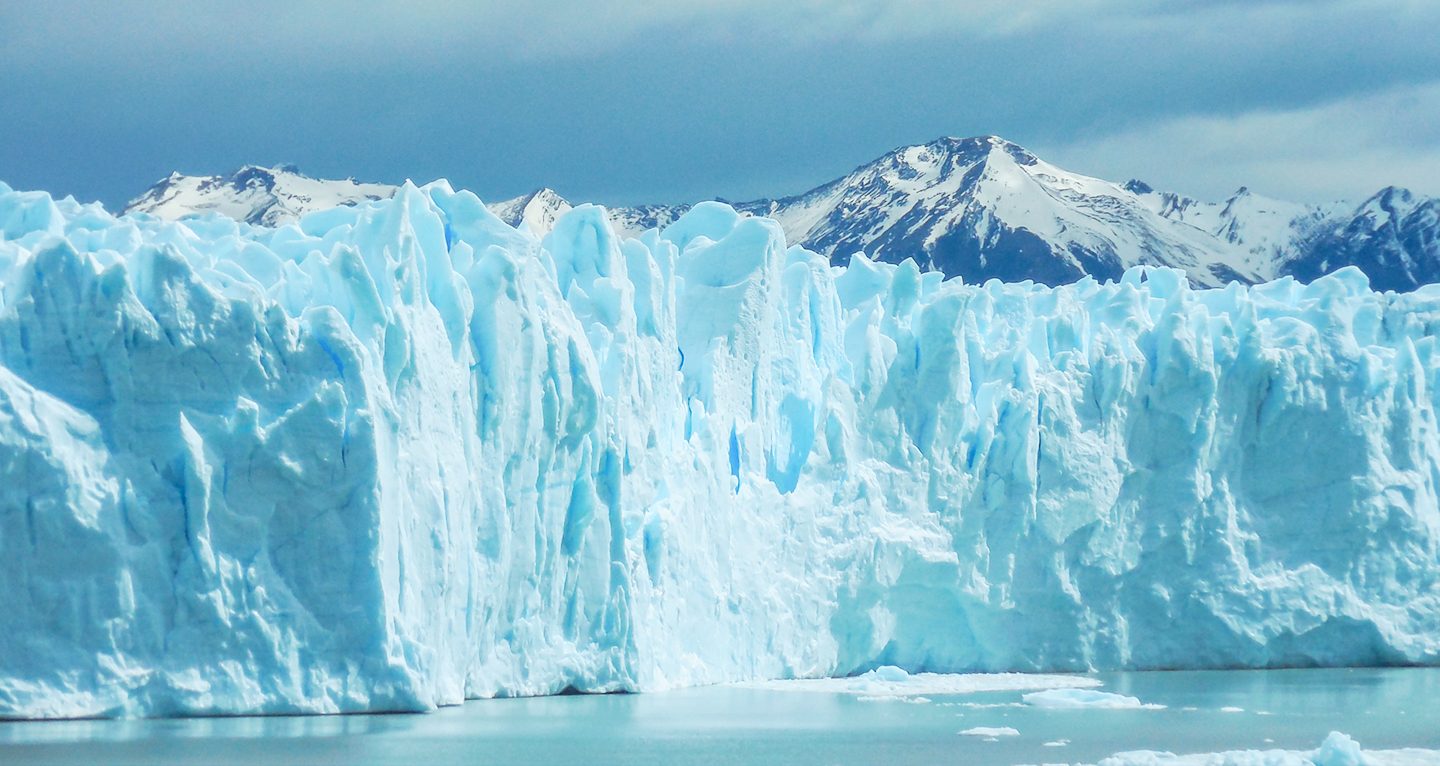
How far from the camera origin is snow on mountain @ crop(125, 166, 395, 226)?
80.3 metres

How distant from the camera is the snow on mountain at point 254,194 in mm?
80312

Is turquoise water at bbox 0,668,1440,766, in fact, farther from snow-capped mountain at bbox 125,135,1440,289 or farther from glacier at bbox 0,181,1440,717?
snow-capped mountain at bbox 125,135,1440,289

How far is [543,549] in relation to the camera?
21.0 metres

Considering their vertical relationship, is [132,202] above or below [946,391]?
above

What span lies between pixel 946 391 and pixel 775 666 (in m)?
4.19

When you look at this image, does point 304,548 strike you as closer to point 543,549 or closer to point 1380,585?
point 543,549

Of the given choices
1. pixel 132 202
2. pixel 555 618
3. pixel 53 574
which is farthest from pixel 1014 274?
pixel 53 574

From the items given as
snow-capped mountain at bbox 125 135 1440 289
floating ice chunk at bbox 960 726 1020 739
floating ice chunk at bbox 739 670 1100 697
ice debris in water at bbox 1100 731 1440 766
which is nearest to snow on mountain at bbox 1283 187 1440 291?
snow-capped mountain at bbox 125 135 1440 289

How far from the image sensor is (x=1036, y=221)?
8275cm

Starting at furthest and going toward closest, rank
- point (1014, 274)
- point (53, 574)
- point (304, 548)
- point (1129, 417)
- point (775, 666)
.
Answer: point (1014, 274) < point (1129, 417) < point (775, 666) < point (304, 548) < point (53, 574)

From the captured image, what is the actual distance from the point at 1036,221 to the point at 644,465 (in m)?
62.1

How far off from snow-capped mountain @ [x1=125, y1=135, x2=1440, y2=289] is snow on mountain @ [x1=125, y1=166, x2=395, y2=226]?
0.08 m

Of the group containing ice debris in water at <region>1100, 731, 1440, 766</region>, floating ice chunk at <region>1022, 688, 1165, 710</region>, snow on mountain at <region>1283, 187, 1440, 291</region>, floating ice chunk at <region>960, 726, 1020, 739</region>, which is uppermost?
snow on mountain at <region>1283, 187, 1440, 291</region>

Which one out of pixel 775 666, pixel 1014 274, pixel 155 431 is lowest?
pixel 775 666
